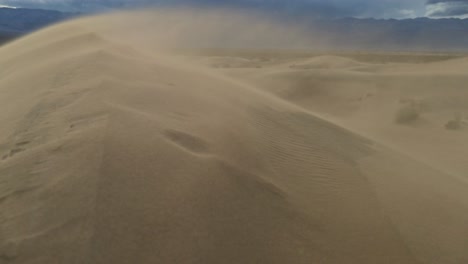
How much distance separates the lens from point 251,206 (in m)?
4.67

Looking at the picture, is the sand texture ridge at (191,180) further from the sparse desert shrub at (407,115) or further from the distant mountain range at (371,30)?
the distant mountain range at (371,30)

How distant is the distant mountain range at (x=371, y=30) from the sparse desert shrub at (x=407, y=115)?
10043 centimetres

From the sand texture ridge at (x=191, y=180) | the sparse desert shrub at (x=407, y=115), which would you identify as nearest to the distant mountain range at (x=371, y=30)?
the sparse desert shrub at (x=407, y=115)

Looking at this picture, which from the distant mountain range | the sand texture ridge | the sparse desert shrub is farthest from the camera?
the distant mountain range

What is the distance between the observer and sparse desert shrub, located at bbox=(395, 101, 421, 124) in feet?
40.2

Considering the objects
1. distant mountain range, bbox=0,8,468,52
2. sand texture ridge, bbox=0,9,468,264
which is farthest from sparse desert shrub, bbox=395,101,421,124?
distant mountain range, bbox=0,8,468,52

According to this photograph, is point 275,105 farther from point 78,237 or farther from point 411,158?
point 78,237

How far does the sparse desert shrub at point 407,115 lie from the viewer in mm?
12266

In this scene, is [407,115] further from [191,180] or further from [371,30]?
[371,30]

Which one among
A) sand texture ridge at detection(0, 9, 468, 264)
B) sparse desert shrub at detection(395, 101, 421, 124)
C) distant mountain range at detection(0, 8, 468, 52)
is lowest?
distant mountain range at detection(0, 8, 468, 52)

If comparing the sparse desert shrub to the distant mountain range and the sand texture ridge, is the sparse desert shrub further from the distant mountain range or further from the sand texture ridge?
the distant mountain range

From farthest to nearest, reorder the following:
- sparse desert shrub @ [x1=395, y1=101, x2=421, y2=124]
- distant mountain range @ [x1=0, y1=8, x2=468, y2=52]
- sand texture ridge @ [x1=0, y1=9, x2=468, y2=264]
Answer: distant mountain range @ [x1=0, y1=8, x2=468, y2=52], sparse desert shrub @ [x1=395, y1=101, x2=421, y2=124], sand texture ridge @ [x1=0, y1=9, x2=468, y2=264]

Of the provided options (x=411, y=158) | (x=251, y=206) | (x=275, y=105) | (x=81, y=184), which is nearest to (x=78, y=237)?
(x=81, y=184)

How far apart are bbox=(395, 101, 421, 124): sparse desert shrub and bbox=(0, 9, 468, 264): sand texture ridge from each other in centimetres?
375
